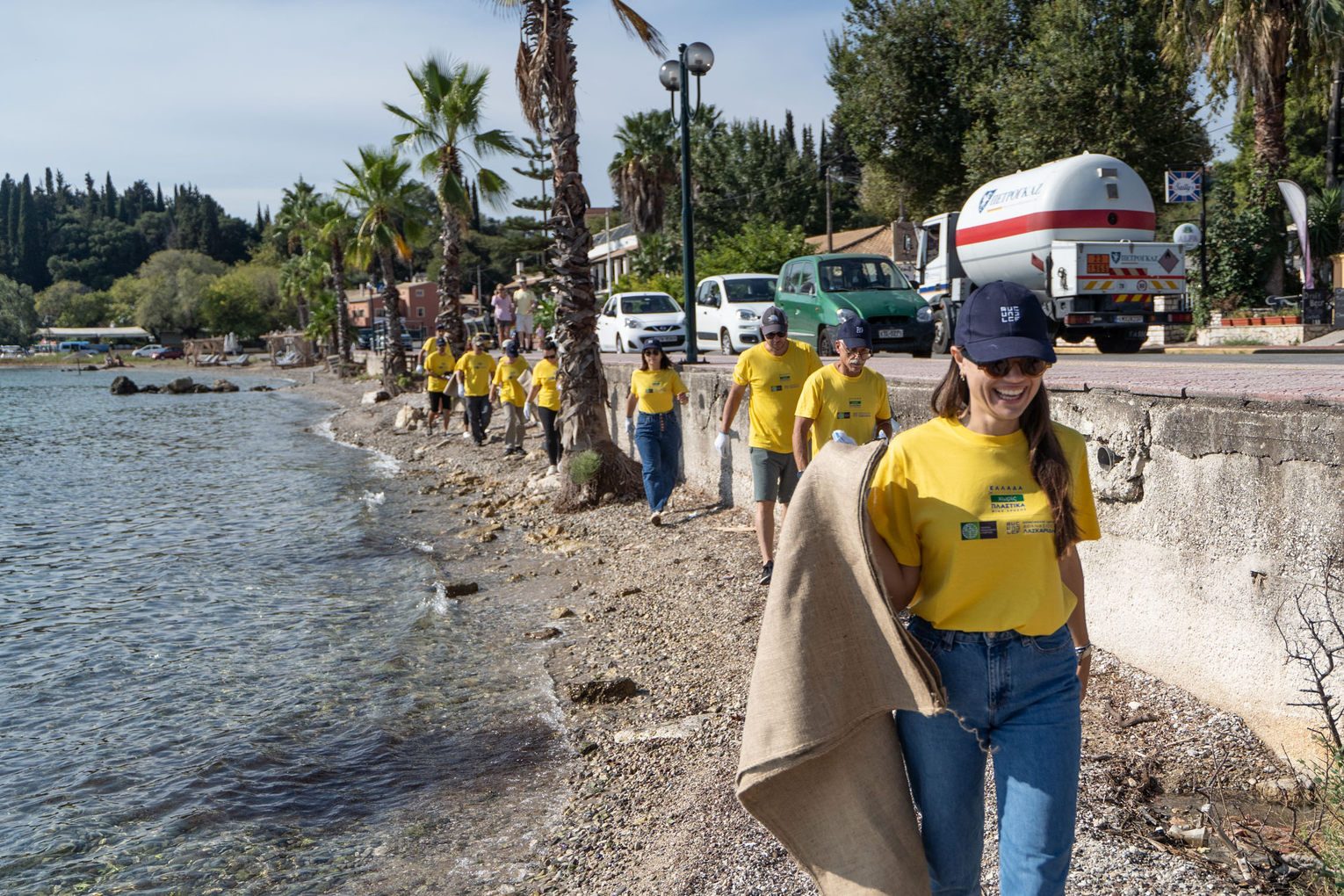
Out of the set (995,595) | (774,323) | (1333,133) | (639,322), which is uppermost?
(1333,133)

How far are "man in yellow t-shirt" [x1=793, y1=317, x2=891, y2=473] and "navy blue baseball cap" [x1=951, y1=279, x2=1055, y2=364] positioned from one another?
13.5 ft

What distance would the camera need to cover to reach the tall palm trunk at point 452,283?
30000 millimetres

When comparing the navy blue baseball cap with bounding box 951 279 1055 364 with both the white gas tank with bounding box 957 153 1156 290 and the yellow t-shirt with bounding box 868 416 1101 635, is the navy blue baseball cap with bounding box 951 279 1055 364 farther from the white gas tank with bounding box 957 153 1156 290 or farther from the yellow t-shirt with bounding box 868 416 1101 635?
the white gas tank with bounding box 957 153 1156 290

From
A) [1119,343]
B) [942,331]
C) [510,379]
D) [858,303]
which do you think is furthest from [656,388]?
[1119,343]

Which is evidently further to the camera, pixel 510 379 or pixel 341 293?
pixel 341 293

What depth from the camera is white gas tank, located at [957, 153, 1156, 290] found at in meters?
16.2

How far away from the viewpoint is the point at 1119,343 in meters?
17.2

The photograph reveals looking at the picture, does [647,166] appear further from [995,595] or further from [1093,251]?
[995,595]

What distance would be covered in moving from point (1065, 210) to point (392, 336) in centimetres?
2737

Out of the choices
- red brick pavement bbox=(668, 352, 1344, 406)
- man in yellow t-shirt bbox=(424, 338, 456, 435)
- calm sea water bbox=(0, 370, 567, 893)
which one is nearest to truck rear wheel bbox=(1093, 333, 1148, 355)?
red brick pavement bbox=(668, 352, 1344, 406)

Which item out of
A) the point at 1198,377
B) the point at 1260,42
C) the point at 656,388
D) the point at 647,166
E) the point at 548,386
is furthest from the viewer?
the point at 647,166

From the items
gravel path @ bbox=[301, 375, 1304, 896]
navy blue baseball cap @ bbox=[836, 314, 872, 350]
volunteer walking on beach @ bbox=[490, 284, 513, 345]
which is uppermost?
volunteer walking on beach @ bbox=[490, 284, 513, 345]

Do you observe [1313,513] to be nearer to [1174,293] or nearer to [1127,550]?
[1127,550]

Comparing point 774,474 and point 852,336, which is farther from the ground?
point 852,336
